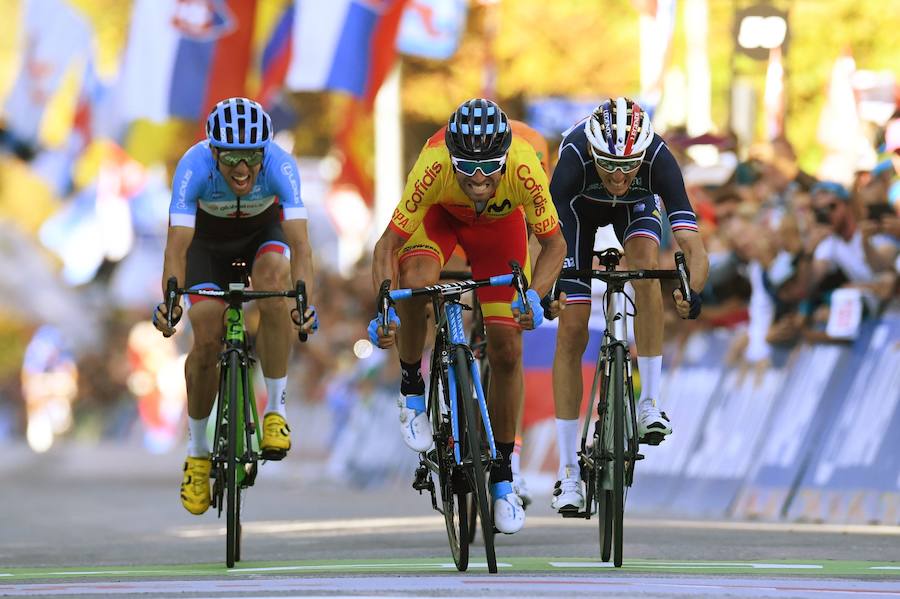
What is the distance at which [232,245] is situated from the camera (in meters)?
12.2

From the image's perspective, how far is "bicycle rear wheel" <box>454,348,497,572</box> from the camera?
9891mm

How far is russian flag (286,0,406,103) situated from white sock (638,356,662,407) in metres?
17.1

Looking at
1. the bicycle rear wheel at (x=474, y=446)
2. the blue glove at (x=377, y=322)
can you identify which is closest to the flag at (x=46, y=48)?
the blue glove at (x=377, y=322)

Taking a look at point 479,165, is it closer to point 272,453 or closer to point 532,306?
point 532,306

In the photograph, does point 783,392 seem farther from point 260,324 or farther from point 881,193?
point 260,324

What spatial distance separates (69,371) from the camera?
4616 centimetres

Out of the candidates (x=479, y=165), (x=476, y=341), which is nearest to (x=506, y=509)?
(x=479, y=165)

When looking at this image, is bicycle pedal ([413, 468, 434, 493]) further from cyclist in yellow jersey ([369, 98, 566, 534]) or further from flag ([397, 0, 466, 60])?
flag ([397, 0, 466, 60])

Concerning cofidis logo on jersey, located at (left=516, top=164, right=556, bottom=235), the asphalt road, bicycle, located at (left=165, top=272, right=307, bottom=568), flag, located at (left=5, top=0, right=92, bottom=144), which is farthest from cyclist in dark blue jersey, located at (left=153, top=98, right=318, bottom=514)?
flag, located at (left=5, top=0, right=92, bottom=144)

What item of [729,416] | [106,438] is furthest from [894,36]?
[729,416]

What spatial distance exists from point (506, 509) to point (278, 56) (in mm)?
23364

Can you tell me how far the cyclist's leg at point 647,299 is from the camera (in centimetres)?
1144

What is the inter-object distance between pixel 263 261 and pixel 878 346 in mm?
4774

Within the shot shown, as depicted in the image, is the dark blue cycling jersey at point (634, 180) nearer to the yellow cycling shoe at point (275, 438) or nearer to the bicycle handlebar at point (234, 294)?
the bicycle handlebar at point (234, 294)
